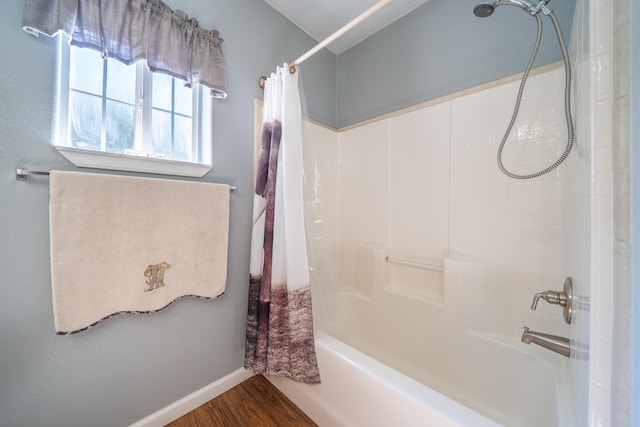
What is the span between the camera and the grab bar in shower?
1412mm

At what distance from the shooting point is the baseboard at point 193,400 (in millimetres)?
1048

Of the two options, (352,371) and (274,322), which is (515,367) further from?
(274,322)

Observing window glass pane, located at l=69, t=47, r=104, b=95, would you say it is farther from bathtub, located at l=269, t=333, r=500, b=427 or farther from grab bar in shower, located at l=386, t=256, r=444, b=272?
grab bar in shower, located at l=386, t=256, r=444, b=272

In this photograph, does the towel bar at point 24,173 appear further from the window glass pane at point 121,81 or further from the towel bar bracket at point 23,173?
the window glass pane at point 121,81

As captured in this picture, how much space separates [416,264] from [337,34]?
136 centimetres

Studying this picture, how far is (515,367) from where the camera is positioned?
1083mm

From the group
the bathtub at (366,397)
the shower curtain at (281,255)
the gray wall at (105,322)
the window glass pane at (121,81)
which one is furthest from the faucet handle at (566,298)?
the window glass pane at (121,81)

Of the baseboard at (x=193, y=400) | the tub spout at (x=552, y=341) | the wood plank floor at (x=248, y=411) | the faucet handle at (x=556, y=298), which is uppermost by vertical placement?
the faucet handle at (x=556, y=298)

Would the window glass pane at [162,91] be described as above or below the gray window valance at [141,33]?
below

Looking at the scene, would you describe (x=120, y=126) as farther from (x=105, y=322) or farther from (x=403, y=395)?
(x=403, y=395)

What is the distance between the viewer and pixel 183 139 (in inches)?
47.8

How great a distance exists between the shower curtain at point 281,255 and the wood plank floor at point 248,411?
0.51 ft

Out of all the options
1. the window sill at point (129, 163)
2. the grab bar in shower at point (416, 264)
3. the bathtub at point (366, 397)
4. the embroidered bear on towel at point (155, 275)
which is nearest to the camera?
the bathtub at point (366, 397)

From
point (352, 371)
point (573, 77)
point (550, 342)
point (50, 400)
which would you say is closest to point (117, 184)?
point (50, 400)
